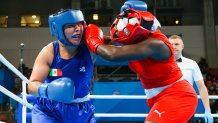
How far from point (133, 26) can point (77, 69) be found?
1.82 feet

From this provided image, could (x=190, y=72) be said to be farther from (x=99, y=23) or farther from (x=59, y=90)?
(x=99, y=23)

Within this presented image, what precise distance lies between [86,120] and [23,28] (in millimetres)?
11248

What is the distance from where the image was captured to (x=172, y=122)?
1744mm

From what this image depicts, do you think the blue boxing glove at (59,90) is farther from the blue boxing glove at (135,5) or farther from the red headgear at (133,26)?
the blue boxing glove at (135,5)

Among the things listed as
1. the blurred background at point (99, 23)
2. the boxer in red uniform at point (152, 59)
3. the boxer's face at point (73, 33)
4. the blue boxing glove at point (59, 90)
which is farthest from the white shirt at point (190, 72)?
the blurred background at point (99, 23)

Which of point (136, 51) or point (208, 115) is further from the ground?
point (136, 51)

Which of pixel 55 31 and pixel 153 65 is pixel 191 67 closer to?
pixel 153 65

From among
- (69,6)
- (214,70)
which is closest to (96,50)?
(214,70)

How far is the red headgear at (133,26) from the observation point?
1677mm

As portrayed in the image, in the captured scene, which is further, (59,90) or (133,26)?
(133,26)

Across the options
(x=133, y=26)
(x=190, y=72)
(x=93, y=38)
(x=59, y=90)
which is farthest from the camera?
(x=190, y=72)

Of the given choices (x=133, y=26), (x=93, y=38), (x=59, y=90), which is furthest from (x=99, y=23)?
(x=59, y=90)

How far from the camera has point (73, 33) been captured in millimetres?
1915

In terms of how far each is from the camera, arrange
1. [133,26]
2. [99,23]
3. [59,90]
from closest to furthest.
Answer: [59,90], [133,26], [99,23]
